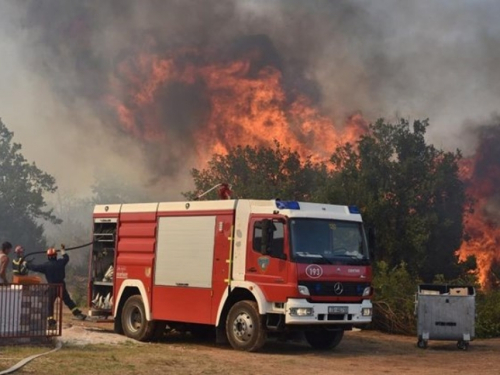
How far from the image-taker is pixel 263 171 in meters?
43.5

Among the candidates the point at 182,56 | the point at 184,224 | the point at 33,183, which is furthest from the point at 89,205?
the point at 184,224

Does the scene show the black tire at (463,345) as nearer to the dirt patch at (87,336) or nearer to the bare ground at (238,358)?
the bare ground at (238,358)

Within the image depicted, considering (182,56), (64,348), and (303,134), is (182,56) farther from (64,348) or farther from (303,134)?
(64,348)

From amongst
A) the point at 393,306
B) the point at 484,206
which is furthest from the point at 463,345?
the point at 484,206

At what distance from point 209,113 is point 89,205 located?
75.9m

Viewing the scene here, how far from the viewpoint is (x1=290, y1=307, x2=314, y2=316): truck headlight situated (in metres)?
14.8

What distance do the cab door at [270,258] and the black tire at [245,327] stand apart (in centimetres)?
50

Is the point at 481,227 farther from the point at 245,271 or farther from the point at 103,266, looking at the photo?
the point at 245,271

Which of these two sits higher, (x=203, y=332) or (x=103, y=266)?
(x=103, y=266)

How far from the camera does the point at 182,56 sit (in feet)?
164

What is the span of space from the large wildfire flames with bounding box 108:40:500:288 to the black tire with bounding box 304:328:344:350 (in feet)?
90.7

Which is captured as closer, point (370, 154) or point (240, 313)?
point (240, 313)

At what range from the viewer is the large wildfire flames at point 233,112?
45625 millimetres

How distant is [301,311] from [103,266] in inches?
247
